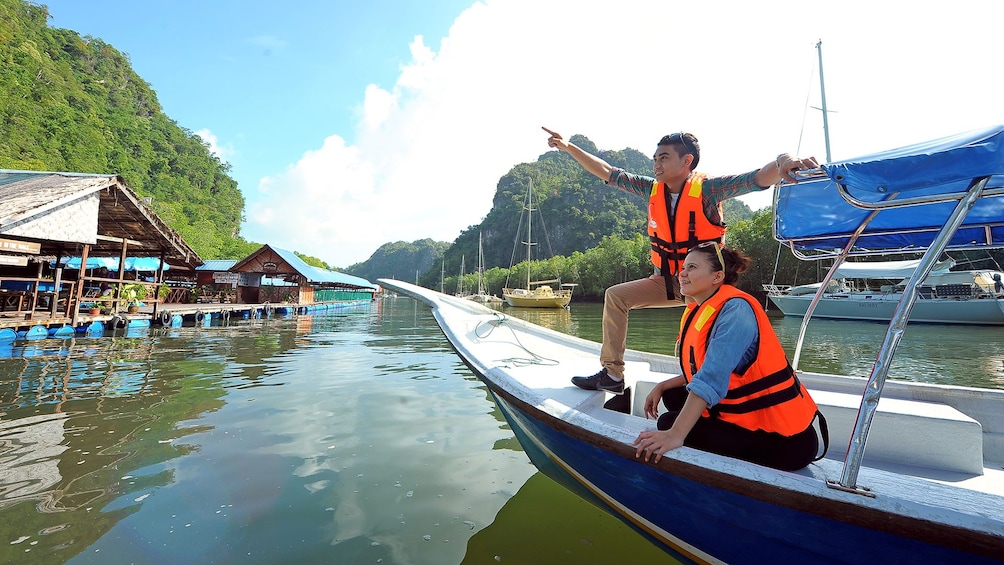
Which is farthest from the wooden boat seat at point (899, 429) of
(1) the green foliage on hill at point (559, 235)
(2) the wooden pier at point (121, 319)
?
(1) the green foliage on hill at point (559, 235)

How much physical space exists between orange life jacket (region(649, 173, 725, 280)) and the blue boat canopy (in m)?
0.52

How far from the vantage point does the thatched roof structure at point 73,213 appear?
9.97m

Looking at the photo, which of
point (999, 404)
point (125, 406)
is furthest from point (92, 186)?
point (999, 404)

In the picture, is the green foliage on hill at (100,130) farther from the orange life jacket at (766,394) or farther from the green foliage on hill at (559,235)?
the orange life jacket at (766,394)

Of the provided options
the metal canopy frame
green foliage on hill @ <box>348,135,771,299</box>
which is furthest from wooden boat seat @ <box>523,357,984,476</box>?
green foliage on hill @ <box>348,135,771,299</box>

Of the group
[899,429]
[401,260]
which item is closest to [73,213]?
[899,429]

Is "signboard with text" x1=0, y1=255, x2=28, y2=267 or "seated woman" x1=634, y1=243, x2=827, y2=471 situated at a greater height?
"signboard with text" x1=0, y1=255, x2=28, y2=267

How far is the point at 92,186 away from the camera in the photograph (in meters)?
11.3

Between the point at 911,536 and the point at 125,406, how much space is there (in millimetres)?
6780

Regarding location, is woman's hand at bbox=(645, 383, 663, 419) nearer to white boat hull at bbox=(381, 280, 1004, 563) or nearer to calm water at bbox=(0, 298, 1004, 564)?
white boat hull at bbox=(381, 280, 1004, 563)

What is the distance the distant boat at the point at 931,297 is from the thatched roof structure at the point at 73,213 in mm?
26760

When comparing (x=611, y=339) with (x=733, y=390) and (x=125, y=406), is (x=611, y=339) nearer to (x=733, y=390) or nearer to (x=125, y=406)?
(x=733, y=390)

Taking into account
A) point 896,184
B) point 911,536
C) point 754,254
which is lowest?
point 911,536

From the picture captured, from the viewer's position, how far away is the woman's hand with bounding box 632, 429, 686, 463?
1.64 meters
